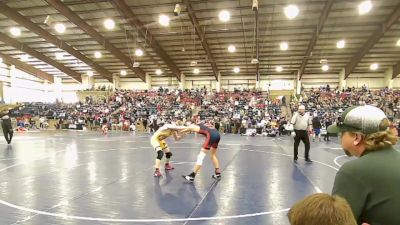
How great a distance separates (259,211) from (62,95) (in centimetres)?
4488

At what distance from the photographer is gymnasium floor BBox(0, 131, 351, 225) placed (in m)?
4.95

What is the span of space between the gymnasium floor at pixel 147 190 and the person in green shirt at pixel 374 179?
10.8ft

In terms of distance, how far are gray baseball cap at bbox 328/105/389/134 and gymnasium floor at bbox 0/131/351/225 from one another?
3285 millimetres

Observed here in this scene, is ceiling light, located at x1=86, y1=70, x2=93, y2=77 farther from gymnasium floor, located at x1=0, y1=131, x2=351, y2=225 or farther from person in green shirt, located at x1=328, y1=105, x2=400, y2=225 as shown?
person in green shirt, located at x1=328, y1=105, x2=400, y2=225

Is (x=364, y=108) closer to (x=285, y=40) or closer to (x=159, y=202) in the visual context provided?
(x=159, y=202)

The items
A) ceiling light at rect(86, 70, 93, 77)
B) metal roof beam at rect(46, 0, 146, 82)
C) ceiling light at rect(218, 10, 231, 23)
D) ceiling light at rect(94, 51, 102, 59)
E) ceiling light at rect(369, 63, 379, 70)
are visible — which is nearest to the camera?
metal roof beam at rect(46, 0, 146, 82)

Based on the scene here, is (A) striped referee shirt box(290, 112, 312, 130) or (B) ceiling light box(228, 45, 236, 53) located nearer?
(A) striped referee shirt box(290, 112, 312, 130)

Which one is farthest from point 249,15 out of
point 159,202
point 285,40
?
point 159,202

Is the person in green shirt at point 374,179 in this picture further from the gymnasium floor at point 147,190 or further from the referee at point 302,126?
the referee at point 302,126

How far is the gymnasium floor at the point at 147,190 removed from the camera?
495 centimetres

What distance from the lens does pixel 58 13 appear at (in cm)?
2475

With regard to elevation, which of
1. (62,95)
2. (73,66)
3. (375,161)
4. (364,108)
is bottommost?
(375,161)

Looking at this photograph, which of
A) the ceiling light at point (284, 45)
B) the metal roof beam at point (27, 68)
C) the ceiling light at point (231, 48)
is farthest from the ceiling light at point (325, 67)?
the metal roof beam at point (27, 68)

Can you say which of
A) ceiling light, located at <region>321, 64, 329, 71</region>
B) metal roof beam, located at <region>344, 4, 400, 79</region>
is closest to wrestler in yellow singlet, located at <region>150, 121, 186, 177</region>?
metal roof beam, located at <region>344, 4, 400, 79</region>
